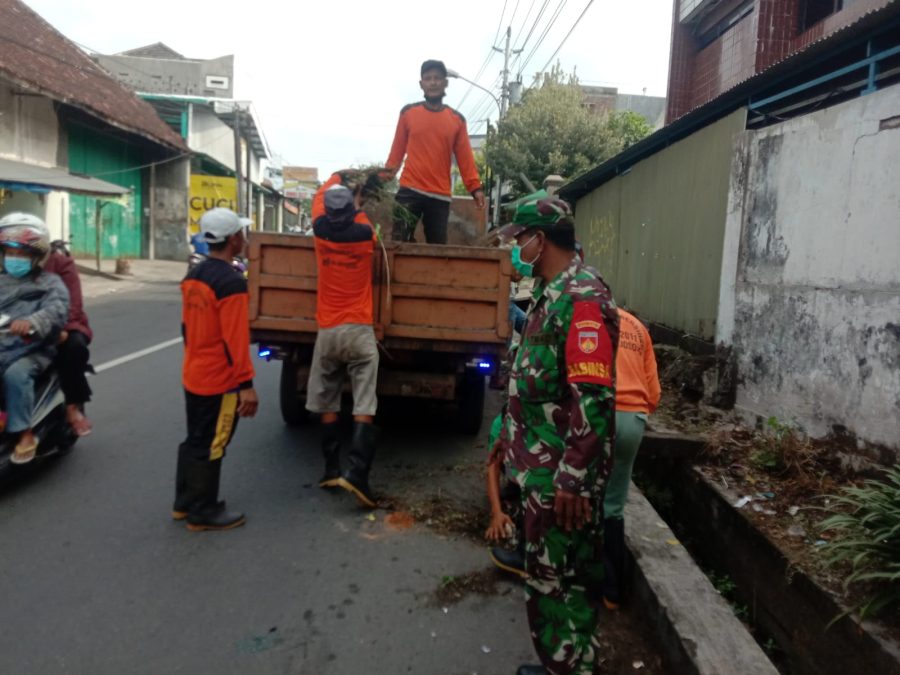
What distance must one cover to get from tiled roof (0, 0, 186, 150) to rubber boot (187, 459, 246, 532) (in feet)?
46.7

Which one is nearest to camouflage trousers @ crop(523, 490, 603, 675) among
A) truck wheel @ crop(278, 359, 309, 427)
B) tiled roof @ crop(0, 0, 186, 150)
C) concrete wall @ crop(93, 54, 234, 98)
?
truck wheel @ crop(278, 359, 309, 427)

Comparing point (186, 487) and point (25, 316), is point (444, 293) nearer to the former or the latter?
point (186, 487)

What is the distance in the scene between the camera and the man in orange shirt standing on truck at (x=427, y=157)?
6.04 meters

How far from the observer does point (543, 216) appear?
2.44m

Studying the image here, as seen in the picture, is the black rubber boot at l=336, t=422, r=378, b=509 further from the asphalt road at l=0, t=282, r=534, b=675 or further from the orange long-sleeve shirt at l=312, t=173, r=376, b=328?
the orange long-sleeve shirt at l=312, t=173, r=376, b=328

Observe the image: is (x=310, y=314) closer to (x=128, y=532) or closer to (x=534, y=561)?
(x=128, y=532)

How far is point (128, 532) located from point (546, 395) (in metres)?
2.70

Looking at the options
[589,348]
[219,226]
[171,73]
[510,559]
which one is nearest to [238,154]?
[171,73]

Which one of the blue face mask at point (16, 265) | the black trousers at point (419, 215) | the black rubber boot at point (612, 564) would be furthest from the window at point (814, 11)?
the blue face mask at point (16, 265)

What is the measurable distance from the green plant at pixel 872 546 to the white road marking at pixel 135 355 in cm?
707

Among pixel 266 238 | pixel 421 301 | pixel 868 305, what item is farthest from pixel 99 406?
pixel 868 305

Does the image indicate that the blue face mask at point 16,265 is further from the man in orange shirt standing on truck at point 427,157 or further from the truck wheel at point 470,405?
the truck wheel at point 470,405

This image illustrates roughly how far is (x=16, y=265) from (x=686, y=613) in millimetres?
4183

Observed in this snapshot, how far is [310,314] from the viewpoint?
193 inches
